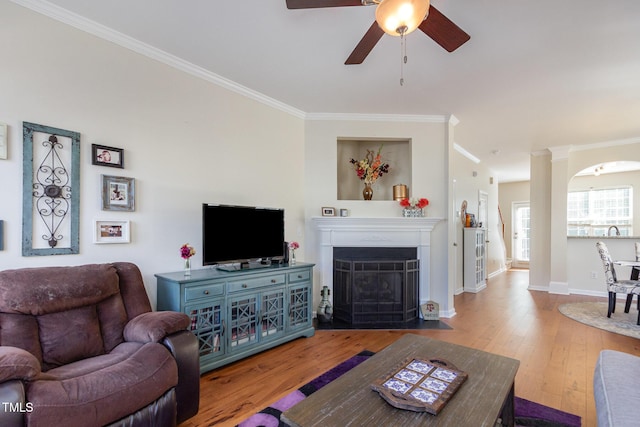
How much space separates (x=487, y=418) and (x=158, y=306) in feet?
8.12

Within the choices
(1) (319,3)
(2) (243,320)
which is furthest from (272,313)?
(1) (319,3)

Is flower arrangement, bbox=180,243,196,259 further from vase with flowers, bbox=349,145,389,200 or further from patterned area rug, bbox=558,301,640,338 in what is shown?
patterned area rug, bbox=558,301,640,338

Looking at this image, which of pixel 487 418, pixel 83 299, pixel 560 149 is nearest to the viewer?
pixel 487 418

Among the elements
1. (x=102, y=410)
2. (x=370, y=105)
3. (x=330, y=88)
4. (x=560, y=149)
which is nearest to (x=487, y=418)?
(x=102, y=410)

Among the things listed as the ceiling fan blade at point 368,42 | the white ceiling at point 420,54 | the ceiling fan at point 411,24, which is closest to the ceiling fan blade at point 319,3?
the ceiling fan at point 411,24

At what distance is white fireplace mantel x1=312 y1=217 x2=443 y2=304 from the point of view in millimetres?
4043

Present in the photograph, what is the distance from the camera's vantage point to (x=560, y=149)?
225 inches

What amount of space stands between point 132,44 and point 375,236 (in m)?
3.22

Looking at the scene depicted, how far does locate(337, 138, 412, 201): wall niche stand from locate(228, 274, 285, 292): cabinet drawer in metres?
1.78

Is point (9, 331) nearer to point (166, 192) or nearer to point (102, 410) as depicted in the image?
point (102, 410)

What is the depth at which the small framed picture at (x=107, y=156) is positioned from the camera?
7.67 feet

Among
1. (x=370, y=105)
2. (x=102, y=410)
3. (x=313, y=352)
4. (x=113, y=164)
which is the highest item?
(x=370, y=105)

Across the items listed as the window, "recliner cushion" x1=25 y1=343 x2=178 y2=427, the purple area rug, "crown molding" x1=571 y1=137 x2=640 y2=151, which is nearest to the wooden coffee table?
the purple area rug

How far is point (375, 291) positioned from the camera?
3889mm
